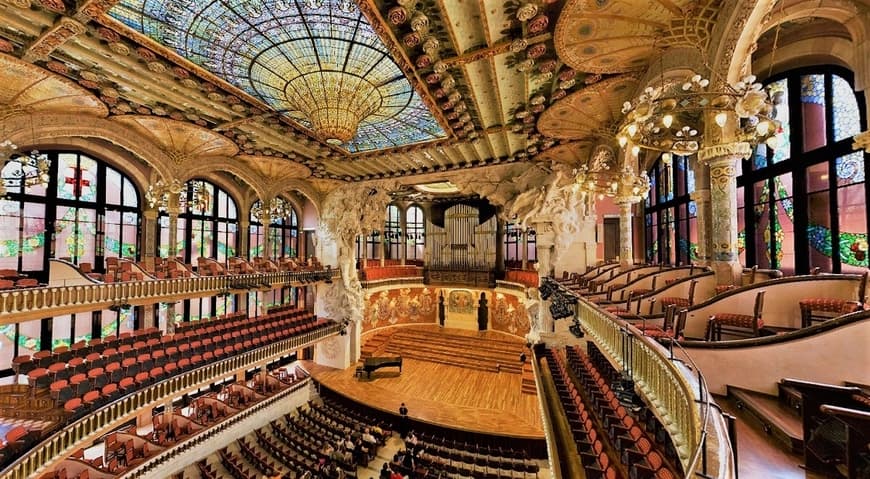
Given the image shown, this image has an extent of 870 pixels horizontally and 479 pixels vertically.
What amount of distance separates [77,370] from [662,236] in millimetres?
18352

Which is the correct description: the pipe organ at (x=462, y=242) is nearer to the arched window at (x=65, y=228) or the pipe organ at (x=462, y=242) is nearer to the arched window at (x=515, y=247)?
the arched window at (x=515, y=247)

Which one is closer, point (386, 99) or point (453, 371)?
point (386, 99)

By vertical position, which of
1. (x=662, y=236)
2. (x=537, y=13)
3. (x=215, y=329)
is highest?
(x=537, y=13)

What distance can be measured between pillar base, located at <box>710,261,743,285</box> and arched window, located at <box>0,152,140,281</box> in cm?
1662

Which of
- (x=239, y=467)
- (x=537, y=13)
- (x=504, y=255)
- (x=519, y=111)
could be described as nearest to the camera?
(x=537, y=13)

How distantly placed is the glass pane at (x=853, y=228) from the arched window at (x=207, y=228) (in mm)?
18148

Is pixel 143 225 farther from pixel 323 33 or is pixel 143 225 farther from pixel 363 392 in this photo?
pixel 323 33

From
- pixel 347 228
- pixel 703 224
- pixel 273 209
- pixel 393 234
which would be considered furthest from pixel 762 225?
pixel 393 234

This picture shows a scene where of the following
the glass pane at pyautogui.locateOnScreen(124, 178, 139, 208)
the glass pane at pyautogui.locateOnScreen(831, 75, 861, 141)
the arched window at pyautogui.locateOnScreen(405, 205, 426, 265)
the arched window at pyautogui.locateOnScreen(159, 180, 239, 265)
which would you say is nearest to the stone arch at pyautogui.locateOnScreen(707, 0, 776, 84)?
the glass pane at pyautogui.locateOnScreen(831, 75, 861, 141)

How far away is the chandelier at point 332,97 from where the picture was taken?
6.18 metres

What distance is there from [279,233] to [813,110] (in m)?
19.8

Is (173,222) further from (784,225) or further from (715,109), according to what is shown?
(784,225)

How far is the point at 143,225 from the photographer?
11.6m

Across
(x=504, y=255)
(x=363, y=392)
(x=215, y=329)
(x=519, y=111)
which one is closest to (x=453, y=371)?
(x=363, y=392)
